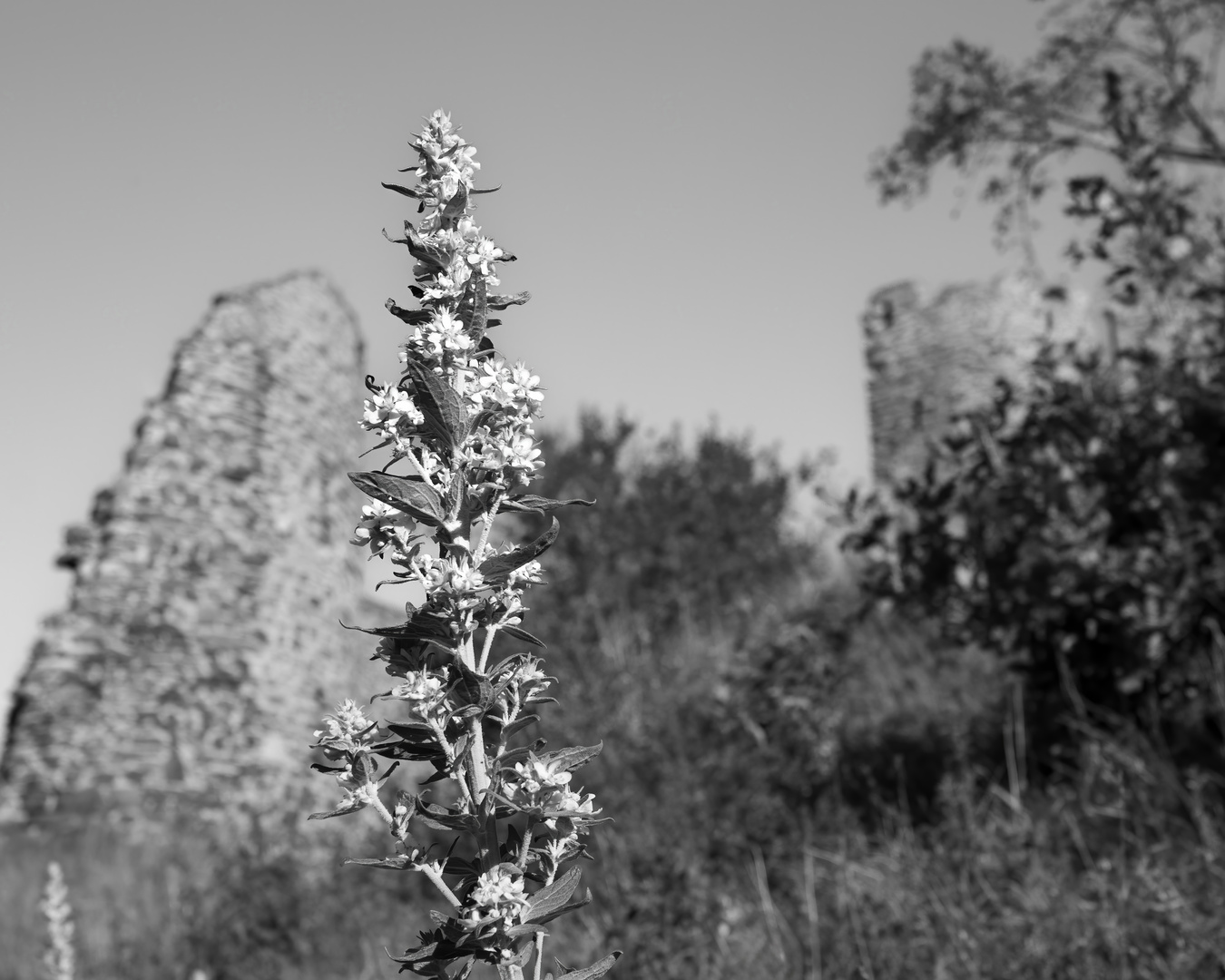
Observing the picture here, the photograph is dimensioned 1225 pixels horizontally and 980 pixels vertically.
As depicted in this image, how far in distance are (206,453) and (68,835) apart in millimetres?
3103

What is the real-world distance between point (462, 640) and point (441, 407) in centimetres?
27

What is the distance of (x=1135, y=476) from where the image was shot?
4766 millimetres

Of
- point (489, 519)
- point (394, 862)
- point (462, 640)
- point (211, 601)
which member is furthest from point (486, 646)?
point (211, 601)

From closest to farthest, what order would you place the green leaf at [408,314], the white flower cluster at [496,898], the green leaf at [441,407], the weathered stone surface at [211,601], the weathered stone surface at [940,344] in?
the white flower cluster at [496,898] < the green leaf at [441,407] < the green leaf at [408,314] < the weathered stone surface at [211,601] < the weathered stone surface at [940,344]

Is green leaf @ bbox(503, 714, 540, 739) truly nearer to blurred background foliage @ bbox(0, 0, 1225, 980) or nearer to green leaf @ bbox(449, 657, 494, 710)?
green leaf @ bbox(449, 657, 494, 710)

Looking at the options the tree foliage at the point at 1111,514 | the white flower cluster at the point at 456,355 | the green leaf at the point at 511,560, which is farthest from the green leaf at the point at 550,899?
the tree foliage at the point at 1111,514

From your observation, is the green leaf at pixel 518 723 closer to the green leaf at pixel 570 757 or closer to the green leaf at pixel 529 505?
the green leaf at pixel 570 757

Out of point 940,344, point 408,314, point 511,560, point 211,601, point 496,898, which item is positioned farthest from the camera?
point 940,344

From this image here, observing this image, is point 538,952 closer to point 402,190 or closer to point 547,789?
point 547,789

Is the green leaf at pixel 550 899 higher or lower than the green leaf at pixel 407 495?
lower

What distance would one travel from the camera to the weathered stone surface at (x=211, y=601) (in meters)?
8.38

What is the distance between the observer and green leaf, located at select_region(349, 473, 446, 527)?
4.38 feet

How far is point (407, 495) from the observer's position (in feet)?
4.43

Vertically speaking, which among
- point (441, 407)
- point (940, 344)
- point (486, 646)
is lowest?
point (486, 646)
